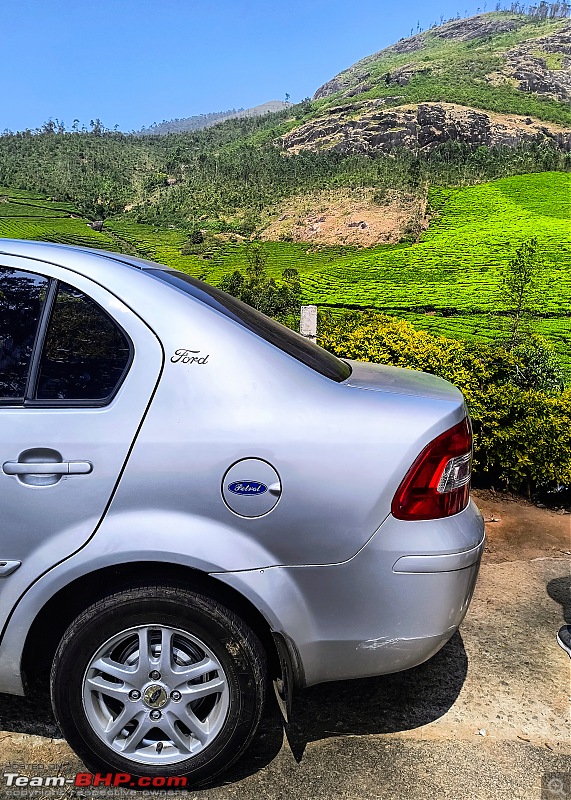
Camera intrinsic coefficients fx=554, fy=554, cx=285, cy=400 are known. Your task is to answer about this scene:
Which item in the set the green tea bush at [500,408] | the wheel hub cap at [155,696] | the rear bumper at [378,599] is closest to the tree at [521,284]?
the green tea bush at [500,408]

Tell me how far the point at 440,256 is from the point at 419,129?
982 inches

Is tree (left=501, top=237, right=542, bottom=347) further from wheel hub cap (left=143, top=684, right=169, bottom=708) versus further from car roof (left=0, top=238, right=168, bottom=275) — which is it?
wheel hub cap (left=143, top=684, right=169, bottom=708)

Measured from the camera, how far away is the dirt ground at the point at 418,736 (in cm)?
182

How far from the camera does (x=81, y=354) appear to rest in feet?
5.69

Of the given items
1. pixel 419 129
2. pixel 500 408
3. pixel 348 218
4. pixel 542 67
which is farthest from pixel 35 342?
pixel 542 67

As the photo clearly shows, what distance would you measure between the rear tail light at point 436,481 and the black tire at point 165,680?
62 centimetres

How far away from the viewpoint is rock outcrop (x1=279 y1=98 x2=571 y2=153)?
102 ft

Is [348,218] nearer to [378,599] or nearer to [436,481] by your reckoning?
[436,481]

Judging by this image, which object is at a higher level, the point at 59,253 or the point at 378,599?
the point at 59,253

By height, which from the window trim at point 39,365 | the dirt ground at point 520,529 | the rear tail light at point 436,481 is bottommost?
the dirt ground at point 520,529

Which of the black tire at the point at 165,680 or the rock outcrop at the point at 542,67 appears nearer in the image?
the black tire at the point at 165,680

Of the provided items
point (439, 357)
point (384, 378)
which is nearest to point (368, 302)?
point (439, 357)

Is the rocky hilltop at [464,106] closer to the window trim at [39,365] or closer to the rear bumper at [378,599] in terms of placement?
the rear bumper at [378,599]

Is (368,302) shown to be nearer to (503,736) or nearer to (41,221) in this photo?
(41,221)
